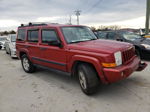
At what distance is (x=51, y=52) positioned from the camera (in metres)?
4.13

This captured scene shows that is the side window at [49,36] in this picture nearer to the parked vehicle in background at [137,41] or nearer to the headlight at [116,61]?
the headlight at [116,61]

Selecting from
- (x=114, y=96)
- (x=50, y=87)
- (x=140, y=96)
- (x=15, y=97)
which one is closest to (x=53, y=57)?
(x=50, y=87)

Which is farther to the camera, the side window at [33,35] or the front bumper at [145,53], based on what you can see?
the front bumper at [145,53]

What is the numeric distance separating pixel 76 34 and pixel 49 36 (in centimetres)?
84

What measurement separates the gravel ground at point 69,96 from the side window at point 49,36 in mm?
1388

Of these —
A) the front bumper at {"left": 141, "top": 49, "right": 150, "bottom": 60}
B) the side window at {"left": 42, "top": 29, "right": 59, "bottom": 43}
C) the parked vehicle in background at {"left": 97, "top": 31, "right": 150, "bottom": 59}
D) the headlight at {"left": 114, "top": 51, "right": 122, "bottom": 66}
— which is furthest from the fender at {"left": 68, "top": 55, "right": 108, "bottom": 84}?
the front bumper at {"left": 141, "top": 49, "right": 150, "bottom": 60}

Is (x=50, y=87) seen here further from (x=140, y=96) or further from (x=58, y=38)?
(x=140, y=96)

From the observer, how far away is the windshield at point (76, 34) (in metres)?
3.88

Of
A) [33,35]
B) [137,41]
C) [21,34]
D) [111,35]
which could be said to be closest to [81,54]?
[33,35]

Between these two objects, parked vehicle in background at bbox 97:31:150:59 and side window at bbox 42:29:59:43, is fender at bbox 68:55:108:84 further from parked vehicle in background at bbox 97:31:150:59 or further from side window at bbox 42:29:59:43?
parked vehicle in background at bbox 97:31:150:59

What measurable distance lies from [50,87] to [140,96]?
8.01 feet

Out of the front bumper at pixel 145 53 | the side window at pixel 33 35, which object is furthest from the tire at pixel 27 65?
the front bumper at pixel 145 53

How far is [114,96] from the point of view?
3369 millimetres

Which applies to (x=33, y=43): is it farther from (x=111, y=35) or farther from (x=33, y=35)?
(x=111, y=35)
